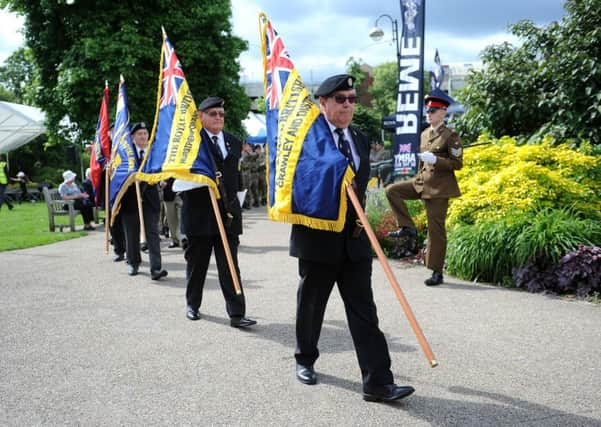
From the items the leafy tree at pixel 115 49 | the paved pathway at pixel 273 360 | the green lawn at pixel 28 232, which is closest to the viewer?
the paved pathway at pixel 273 360

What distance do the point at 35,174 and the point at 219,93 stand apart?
19.8m

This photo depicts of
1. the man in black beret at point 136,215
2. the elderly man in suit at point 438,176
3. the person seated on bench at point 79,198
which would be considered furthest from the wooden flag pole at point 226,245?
the person seated on bench at point 79,198

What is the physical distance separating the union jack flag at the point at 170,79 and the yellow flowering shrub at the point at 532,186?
4075 millimetres

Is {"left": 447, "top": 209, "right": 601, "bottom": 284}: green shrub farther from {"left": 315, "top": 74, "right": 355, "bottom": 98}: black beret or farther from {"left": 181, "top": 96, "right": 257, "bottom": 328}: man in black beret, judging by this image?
{"left": 315, "top": 74, "right": 355, "bottom": 98}: black beret

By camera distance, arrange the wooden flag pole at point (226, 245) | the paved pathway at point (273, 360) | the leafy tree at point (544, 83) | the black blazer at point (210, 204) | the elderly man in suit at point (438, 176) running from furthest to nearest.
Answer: the leafy tree at point (544, 83), the elderly man in suit at point (438, 176), the black blazer at point (210, 204), the wooden flag pole at point (226, 245), the paved pathway at point (273, 360)

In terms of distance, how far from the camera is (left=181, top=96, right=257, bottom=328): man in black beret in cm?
565

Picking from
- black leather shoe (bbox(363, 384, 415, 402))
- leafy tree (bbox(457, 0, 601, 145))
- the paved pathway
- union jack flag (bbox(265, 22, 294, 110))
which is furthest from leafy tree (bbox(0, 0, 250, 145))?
black leather shoe (bbox(363, 384, 415, 402))

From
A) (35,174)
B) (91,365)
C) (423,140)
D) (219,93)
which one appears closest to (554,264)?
(423,140)

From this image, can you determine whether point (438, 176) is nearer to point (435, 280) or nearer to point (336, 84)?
point (435, 280)

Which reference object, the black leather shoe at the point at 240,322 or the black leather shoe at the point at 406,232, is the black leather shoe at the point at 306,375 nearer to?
the black leather shoe at the point at 240,322

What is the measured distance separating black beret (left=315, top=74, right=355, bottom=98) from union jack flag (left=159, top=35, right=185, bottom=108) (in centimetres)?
285

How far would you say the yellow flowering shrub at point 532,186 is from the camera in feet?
25.2

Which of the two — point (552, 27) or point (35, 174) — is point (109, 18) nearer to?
point (552, 27)

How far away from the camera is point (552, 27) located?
1112 cm
